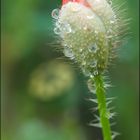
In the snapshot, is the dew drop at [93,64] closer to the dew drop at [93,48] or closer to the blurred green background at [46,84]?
the dew drop at [93,48]

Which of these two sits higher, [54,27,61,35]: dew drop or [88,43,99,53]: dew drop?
[54,27,61,35]: dew drop

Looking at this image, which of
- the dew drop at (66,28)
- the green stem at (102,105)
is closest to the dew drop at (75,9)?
the dew drop at (66,28)

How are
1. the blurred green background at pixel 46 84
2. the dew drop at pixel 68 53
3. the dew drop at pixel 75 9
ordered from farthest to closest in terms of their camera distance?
the blurred green background at pixel 46 84
the dew drop at pixel 68 53
the dew drop at pixel 75 9

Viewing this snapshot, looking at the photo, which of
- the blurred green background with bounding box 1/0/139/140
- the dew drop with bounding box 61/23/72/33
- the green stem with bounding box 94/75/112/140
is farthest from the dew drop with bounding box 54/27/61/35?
the blurred green background with bounding box 1/0/139/140

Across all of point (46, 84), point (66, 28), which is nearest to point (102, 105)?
point (66, 28)

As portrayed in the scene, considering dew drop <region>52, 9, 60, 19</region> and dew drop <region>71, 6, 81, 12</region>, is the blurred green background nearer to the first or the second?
dew drop <region>52, 9, 60, 19</region>

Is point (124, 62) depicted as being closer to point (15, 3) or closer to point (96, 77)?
point (15, 3)

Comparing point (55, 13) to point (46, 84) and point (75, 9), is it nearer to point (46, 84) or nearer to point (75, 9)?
point (75, 9)

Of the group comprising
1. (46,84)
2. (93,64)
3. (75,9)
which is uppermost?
(75,9)

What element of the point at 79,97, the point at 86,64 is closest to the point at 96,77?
the point at 86,64

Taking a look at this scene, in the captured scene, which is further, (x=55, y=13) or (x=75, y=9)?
(x=55, y=13)
